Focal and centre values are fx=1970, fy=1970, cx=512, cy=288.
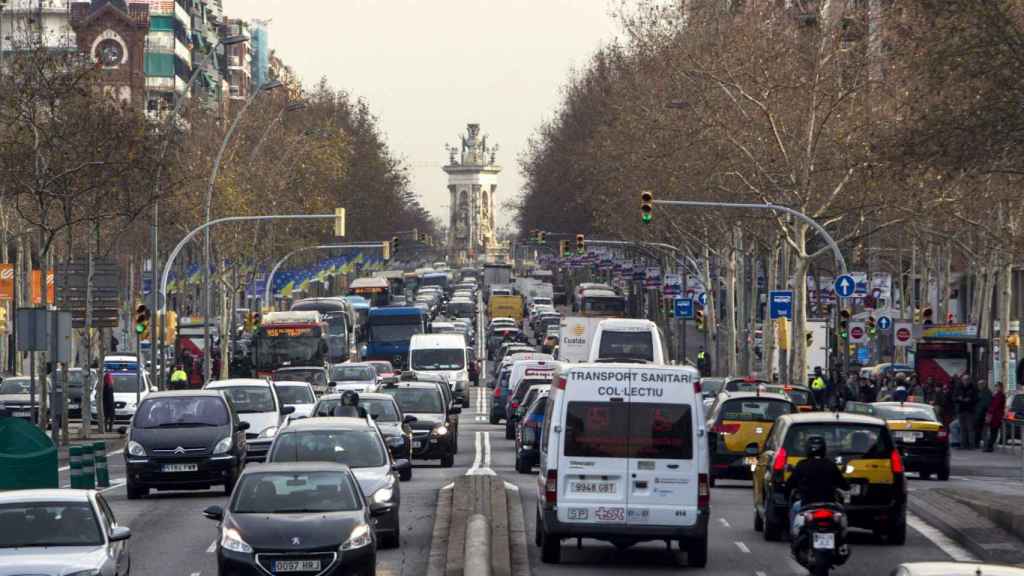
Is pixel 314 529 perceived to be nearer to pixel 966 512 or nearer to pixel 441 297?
pixel 966 512

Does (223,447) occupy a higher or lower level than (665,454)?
lower

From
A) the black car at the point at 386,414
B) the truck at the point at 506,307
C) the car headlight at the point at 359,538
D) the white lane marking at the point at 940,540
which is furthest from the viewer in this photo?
the truck at the point at 506,307

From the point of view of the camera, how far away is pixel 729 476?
103 ft

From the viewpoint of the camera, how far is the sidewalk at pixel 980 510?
2139cm

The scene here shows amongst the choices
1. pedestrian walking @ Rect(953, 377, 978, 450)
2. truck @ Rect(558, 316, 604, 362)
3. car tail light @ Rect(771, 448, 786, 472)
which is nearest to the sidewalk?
car tail light @ Rect(771, 448, 786, 472)

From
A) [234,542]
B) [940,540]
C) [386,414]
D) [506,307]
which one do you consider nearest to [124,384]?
[386,414]

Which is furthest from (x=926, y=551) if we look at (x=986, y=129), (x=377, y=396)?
(x=377, y=396)

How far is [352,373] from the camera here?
5650 centimetres

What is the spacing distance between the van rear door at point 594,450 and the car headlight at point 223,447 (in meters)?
9.79

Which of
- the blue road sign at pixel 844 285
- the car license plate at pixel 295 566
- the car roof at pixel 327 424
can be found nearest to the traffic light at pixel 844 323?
the blue road sign at pixel 844 285

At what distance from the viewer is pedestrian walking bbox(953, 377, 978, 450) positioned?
150 feet

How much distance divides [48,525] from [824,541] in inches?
264

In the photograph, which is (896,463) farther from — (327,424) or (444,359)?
(444,359)

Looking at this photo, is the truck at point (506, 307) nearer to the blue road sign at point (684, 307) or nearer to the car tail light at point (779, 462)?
the blue road sign at point (684, 307)
